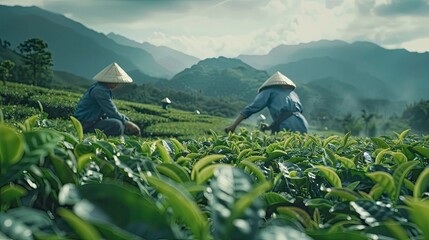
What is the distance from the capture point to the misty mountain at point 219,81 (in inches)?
5010

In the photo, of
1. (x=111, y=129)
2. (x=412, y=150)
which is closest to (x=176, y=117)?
(x=111, y=129)

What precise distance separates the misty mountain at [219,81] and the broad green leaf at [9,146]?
118831mm

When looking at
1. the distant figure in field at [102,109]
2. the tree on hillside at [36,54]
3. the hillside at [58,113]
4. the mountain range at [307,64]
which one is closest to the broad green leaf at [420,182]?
the distant figure in field at [102,109]

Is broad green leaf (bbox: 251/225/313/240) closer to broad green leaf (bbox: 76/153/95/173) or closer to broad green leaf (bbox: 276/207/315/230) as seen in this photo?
broad green leaf (bbox: 276/207/315/230)

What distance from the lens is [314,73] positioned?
612 feet

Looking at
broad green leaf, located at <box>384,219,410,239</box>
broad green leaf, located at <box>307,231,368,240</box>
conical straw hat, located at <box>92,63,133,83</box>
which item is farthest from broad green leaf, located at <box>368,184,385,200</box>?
conical straw hat, located at <box>92,63,133,83</box>

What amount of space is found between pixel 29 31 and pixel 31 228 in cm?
19435

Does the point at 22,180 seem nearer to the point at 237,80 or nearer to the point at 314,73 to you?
the point at 237,80

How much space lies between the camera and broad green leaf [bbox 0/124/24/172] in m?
0.62

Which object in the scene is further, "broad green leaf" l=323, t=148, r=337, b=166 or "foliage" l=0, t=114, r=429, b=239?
"broad green leaf" l=323, t=148, r=337, b=166

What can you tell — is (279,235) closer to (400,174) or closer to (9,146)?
(9,146)

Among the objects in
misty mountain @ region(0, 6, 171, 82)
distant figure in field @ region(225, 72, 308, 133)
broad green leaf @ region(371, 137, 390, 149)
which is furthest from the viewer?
misty mountain @ region(0, 6, 171, 82)

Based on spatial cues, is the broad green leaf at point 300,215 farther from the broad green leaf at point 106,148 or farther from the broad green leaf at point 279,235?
the broad green leaf at point 106,148

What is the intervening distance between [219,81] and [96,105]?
130 meters
